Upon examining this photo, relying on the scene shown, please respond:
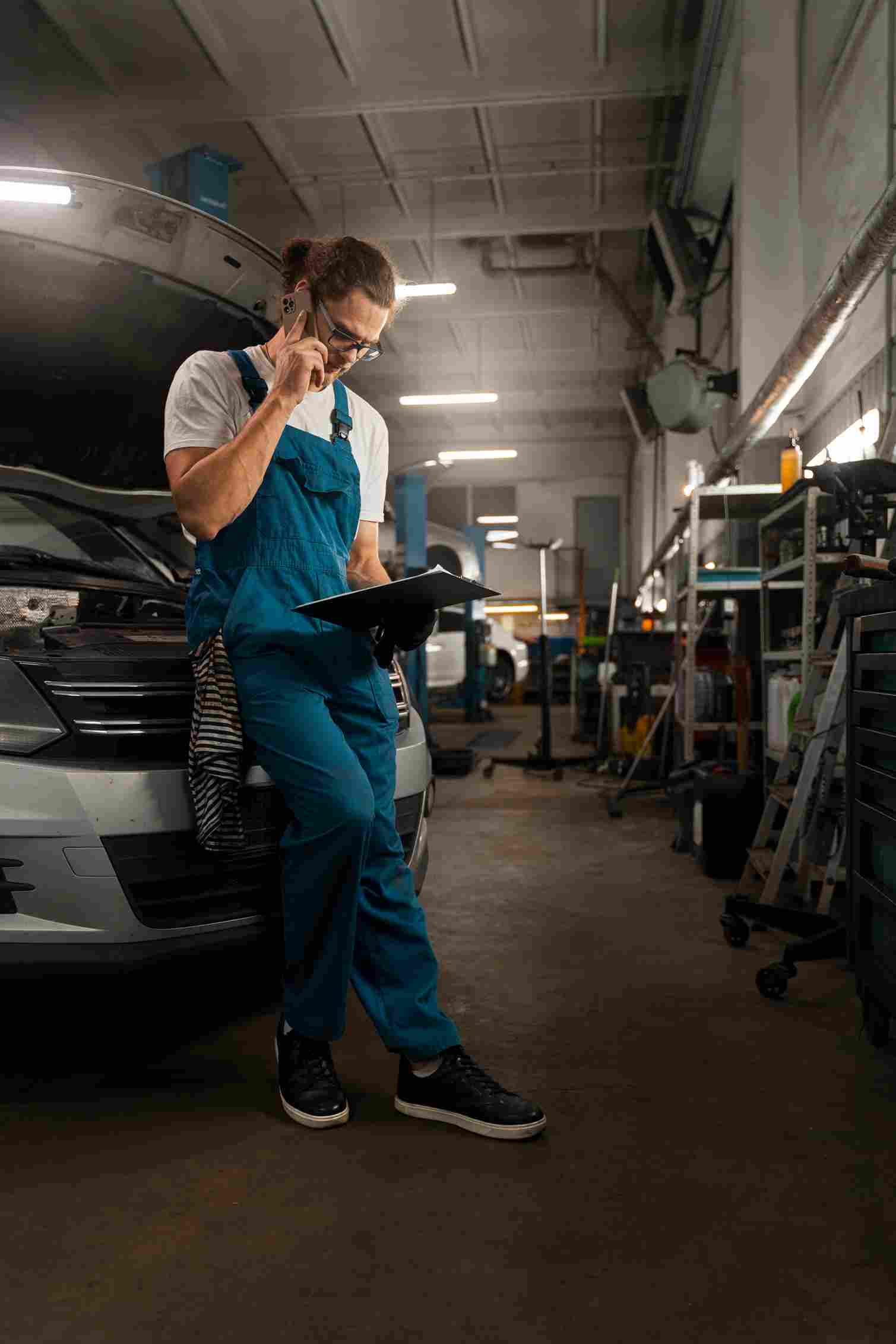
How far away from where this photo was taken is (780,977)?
7.30 ft

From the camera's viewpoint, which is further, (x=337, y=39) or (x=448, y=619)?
(x=448, y=619)

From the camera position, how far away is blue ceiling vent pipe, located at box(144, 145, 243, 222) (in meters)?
6.51

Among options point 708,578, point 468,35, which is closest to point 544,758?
point 708,578

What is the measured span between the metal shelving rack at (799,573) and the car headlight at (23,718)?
219cm

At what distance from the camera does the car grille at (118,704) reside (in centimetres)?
160

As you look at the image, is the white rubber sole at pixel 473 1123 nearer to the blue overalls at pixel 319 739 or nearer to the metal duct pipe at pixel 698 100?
the blue overalls at pixel 319 739

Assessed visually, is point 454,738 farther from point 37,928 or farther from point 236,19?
point 37,928

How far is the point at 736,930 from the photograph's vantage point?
2.66 m

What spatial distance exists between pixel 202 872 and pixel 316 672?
38 centimetres

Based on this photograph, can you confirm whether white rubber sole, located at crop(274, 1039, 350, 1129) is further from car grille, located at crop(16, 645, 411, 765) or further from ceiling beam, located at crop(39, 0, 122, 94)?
ceiling beam, located at crop(39, 0, 122, 94)

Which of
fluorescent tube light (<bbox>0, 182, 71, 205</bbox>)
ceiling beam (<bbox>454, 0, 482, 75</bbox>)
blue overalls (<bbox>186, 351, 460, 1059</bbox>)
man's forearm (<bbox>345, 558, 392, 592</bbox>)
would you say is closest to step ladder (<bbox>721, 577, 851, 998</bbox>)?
blue overalls (<bbox>186, 351, 460, 1059</bbox>)

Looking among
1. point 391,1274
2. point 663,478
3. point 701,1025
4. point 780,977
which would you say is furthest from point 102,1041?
point 663,478

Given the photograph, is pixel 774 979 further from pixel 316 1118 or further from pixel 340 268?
pixel 340 268

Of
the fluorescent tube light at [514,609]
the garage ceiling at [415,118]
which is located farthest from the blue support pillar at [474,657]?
the fluorescent tube light at [514,609]
